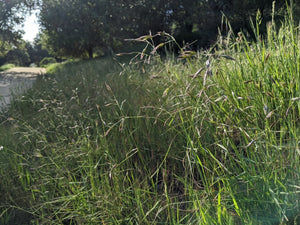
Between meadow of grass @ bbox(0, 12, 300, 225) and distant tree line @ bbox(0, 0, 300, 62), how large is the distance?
10.1m

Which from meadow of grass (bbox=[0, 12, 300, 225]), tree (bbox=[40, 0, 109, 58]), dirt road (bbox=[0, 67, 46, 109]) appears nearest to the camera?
meadow of grass (bbox=[0, 12, 300, 225])

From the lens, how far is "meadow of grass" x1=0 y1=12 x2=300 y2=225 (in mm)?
1532

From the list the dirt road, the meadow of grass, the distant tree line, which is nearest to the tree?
the distant tree line

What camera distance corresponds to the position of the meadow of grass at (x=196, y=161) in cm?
153

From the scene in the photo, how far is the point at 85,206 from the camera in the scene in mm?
1949

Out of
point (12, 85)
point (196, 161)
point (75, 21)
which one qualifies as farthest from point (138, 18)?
point (196, 161)

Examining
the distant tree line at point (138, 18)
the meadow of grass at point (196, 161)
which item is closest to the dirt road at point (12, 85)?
the meadow of grass at point (196, 161)

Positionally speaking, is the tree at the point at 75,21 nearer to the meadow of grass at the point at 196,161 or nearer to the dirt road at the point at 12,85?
the dirt road at the point at 12,85

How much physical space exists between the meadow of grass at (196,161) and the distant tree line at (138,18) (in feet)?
33.2

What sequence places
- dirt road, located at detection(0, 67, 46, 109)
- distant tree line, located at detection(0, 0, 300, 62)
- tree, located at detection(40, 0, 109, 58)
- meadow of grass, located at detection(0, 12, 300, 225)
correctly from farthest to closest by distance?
tree, located at detection(40, 0, 109, 58) → distant tree line, located at detection(0, 0, 300, 62) → dirt road, located at detection(0, 67, 46, 109) → meadow of grass, located at detection(0, 12, 300, 225)

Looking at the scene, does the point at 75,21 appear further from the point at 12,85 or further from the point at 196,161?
the point at 196,161

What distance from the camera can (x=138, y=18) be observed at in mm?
14641

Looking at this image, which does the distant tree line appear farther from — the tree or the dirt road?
the dirt road

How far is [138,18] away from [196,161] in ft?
45.5
